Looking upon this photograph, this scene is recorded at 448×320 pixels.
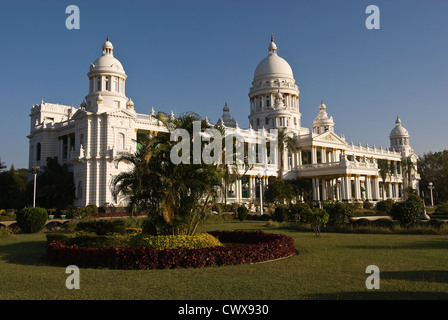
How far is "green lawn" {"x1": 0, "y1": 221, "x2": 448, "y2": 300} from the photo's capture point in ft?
27.7

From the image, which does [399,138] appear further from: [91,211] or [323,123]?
[91,211]

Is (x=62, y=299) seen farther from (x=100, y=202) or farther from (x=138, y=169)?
(x=100, y=202)

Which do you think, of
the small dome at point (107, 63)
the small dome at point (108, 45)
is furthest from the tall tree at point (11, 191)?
the small dome at point (108, 45)

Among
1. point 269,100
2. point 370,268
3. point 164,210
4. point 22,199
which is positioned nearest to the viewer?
point 370,268

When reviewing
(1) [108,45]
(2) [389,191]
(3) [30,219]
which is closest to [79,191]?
(1) [108,45]

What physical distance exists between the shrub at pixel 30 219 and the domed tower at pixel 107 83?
80.6 ft

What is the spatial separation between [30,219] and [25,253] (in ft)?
31.1

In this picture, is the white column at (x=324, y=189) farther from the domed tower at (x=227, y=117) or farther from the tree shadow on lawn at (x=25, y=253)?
the tree shadow on lawn at (x=25, y=253)

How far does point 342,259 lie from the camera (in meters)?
12.8

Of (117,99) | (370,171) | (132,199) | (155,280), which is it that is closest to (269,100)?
(370,171)

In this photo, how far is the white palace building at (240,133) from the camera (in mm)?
43781

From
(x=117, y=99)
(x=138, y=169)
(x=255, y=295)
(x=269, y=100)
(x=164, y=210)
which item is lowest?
(x=255, y=295)

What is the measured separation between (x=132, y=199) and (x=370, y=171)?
4890cm

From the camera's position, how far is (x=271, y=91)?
74.1 m
